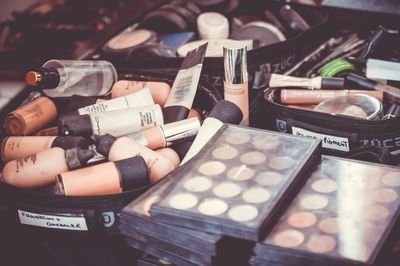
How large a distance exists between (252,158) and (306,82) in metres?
0.29

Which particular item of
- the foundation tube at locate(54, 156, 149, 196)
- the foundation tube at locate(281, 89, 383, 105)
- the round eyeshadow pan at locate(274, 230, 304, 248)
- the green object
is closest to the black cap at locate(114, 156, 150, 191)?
the foundation tube at locate(54, 156, 149, 196)

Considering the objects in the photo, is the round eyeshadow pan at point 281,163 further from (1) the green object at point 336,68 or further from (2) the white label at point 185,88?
(1) the green object at point 336,68

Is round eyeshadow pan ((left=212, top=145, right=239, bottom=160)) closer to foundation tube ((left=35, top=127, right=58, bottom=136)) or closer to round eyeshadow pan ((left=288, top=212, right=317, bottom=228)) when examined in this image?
round eyeshadow pan ((left=288, top=212, right=317, bottom=228))

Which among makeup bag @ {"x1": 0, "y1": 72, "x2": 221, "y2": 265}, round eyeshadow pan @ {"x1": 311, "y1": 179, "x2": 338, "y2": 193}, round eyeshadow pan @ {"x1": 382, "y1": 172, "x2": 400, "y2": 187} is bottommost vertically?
makeup bag @ {"x1": 0, "y1": 72, "x2": 221, "y2": 265}

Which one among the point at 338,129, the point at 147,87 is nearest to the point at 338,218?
the point at 338,129

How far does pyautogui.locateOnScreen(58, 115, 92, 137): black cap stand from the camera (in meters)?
0.86

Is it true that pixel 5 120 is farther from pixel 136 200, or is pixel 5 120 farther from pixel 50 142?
pixel 136 200

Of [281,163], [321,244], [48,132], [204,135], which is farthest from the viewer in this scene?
[48,132]

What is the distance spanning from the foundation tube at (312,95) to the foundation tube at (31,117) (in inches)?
15.6

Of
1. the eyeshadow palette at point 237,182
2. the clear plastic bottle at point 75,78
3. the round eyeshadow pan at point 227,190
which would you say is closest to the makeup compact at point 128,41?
the clear plastic bottle at point 75,78

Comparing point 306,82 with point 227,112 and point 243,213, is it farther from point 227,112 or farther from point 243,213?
point 243,213

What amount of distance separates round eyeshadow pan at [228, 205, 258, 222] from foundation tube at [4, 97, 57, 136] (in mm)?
423

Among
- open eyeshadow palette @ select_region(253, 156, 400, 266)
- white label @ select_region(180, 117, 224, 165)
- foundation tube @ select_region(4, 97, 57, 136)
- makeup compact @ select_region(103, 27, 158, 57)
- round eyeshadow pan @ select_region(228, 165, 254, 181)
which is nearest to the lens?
open eyeshadow palette @ select_region(253, 156, 400, 266)

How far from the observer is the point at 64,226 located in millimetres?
755
